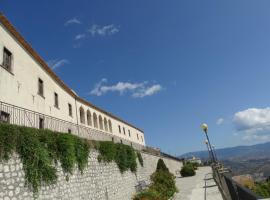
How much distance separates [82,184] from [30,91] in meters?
7.17

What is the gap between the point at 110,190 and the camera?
16078mm

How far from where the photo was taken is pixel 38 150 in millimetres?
9891

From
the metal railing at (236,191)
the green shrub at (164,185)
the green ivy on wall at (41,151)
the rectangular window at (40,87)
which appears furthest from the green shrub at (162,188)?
the rectangular window at (40,87)

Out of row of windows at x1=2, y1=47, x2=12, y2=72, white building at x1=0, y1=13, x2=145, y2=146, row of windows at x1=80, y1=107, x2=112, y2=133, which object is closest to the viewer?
white building at x1=0, y1=13, x2=145, y2=146

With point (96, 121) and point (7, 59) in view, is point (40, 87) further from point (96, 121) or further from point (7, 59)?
point (96, 121)

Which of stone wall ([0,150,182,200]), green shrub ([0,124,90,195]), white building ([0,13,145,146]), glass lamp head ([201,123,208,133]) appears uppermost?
white building ([0,13,145,146])

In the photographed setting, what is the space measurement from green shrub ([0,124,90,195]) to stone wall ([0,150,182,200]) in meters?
0.27

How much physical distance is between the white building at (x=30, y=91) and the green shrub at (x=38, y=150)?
2.59 metres

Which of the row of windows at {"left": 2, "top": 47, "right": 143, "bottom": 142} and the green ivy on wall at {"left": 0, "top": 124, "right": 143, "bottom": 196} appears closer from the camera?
the green ivy on wall at {"left": 0, "top": 124, "right": 143, "bottom": 196}

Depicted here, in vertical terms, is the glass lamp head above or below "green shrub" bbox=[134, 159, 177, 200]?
above

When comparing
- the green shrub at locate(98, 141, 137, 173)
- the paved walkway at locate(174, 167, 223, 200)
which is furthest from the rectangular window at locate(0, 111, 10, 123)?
the paved walkway at locate(174, 167, 223, 200)

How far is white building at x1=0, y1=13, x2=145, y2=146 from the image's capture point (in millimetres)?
13820

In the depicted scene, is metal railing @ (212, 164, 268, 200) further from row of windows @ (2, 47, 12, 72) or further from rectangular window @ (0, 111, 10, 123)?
row of windows @ (2, 47, 12, 72)

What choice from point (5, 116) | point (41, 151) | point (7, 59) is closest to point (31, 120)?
point (5, 116)
